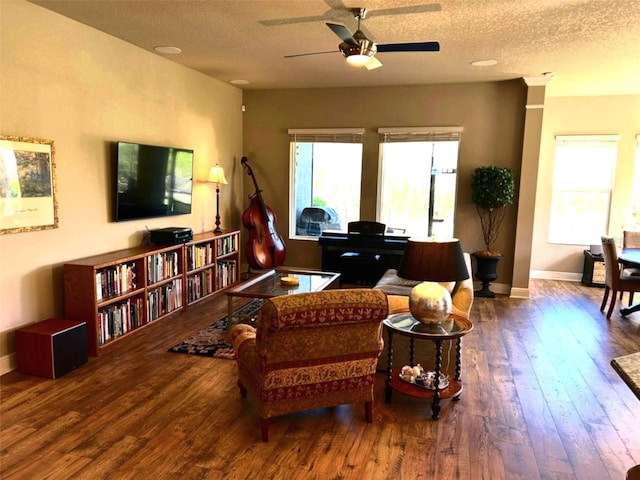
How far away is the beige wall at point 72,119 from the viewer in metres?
3.32

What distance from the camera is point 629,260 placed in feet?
15.1

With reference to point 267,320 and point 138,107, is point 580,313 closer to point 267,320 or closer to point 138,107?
point 267,320

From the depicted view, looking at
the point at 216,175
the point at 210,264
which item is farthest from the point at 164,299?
the point at 216,175

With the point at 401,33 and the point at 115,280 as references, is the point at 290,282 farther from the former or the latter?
the point at 401,33

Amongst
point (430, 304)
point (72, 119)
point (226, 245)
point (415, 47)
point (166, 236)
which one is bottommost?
point (226, 245)

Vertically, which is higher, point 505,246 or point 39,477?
point 505,246

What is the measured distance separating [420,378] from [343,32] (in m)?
2.36

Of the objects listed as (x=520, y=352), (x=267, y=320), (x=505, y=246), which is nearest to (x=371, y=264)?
(x=505, y=246)

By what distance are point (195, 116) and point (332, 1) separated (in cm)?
290

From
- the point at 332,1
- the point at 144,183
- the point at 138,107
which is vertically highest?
the point at 332,1

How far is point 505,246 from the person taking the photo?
237 inches

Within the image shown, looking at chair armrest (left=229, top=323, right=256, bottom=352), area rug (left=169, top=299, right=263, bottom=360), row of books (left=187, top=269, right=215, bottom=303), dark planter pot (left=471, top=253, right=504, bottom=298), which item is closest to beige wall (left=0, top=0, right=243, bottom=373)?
row of books (left=187, top=269, right=215, bottom=303)

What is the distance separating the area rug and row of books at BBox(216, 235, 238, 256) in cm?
126

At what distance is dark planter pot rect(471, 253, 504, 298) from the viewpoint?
5.73 m
